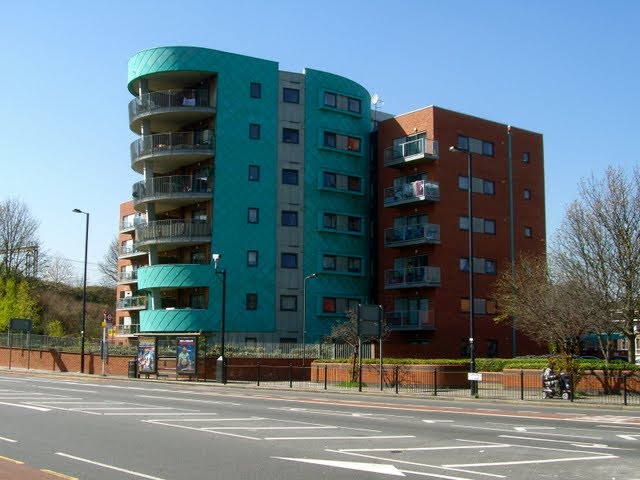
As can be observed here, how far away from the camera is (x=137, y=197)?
60.4 metres

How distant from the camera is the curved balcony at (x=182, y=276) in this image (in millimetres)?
55969

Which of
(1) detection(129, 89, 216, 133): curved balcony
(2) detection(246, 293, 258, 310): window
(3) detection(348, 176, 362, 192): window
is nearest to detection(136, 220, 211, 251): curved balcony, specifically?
(2) detection(246, 293, 258, 310): window

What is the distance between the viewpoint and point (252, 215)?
191 feet

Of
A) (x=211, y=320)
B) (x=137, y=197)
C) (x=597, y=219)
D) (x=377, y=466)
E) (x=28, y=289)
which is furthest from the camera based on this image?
(x=28, y=289)

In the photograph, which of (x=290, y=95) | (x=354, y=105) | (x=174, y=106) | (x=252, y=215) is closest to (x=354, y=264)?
(x=252, y=215)

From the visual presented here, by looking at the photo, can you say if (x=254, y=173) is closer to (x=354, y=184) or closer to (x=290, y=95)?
(x=290, y=95)

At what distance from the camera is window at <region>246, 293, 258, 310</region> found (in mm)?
56812

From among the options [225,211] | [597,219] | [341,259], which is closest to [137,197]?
[225,211]

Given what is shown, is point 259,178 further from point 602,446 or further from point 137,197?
point 602,446

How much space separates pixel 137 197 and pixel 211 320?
11810mm

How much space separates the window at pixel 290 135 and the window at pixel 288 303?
38.0 feet

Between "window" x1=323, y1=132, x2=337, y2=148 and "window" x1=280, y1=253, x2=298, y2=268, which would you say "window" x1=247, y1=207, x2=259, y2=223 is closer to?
"window" x1=280, y1=253, x2=298, y2=268

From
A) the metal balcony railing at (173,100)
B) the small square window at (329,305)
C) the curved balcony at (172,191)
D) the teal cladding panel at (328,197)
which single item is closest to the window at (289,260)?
the teal cladding panel at (328,197)

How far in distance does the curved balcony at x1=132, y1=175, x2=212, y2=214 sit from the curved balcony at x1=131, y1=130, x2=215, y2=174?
1379mm
